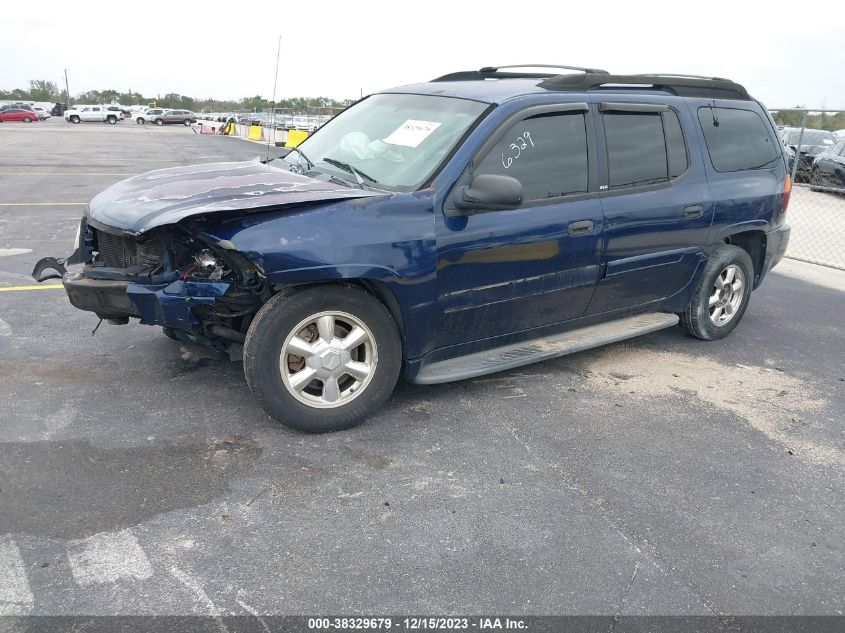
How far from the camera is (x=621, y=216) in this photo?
176 inches

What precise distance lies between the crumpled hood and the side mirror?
19.4 inches

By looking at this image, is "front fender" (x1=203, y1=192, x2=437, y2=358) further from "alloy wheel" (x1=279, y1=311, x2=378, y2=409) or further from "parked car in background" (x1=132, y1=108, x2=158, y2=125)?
"parked car in background" (x1=132, y1=108, x2=158, y2=125)

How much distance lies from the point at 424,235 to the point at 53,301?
363 cm

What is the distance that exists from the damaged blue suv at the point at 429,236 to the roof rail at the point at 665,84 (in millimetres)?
20

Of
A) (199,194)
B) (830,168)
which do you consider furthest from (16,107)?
(199,194)

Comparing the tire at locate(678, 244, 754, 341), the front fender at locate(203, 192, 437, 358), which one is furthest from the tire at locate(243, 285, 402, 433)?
the tire at locate(678, 244, 754, 341)

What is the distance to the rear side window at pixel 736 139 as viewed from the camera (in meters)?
5.13

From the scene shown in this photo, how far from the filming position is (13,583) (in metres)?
2.49

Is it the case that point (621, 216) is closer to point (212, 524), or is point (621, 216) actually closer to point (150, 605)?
point (212, 524)

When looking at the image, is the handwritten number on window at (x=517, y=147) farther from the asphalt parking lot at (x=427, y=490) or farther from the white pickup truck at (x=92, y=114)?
the white pickup truck at (x=92, y=114)

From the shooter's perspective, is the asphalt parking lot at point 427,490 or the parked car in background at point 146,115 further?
the parked car in background at point 146,115

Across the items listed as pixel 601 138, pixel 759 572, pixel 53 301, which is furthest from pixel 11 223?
pixel 759 572

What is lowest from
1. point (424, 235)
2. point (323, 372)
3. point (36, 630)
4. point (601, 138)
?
point (36, 630)

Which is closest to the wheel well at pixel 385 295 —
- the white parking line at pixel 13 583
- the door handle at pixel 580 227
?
the door handle at pixel 580 227
